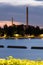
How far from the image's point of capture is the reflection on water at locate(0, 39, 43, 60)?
505 cm

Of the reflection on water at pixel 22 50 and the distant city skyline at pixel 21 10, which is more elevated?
the distant city skyline at pixel 21 10

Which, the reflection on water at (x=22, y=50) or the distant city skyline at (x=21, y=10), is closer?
the reflection on water at (x=22, y=50)

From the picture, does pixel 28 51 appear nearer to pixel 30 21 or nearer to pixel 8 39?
pixel 8 39

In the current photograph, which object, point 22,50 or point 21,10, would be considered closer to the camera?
point 22,50

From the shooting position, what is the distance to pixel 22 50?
5.18 metres

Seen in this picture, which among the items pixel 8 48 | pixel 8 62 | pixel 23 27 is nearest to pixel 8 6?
pixel 23 27

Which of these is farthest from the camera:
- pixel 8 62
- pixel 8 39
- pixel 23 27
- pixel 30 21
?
pixel 30 21

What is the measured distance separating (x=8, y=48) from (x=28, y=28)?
0.85 meters

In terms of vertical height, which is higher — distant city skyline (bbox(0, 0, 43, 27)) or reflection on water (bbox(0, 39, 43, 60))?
distant city skyline (bbox(0, 0, 43, 27))

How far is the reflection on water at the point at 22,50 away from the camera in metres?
5.05

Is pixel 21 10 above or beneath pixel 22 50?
above

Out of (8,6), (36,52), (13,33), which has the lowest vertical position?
(36,52)

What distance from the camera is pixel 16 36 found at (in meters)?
5.74

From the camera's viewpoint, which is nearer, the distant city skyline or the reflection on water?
the reflection on water
